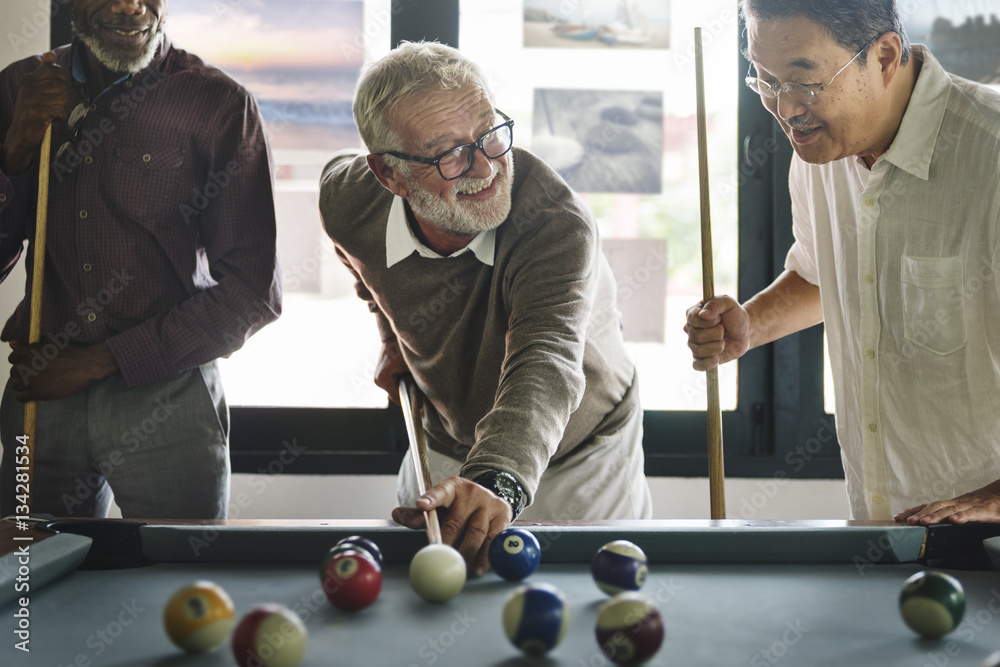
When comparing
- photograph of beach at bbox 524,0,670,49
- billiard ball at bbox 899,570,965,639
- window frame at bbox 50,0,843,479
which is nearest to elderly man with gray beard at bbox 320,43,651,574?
billiard ball at bbox 899,570,965,639

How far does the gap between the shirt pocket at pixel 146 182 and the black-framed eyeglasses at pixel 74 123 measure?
0.37 feet

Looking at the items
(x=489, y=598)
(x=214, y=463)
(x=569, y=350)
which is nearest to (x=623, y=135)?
(x=569, y=350)

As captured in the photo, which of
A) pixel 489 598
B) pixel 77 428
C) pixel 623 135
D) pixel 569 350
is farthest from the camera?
pixel 623 135

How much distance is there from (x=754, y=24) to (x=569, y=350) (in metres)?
0.72

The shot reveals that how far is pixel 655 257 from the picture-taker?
2977 millimetres

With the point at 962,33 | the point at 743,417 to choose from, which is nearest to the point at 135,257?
the point at 743,417

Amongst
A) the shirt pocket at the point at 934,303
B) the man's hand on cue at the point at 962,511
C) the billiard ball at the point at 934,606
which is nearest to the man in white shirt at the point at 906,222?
the shirt pocket at the point at 934,303

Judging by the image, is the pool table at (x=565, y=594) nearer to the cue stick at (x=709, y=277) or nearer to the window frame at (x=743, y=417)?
the cue stick at (x=709, y=277)

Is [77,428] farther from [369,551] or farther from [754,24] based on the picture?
[754,24]

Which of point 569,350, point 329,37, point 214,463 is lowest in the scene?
point 214,463

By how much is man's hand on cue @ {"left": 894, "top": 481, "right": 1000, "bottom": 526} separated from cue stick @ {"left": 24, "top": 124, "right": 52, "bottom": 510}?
182 centimetres

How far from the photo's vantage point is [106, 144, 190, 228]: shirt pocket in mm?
2098

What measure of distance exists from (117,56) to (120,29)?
0.22 ft

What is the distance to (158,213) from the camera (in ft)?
6.92
